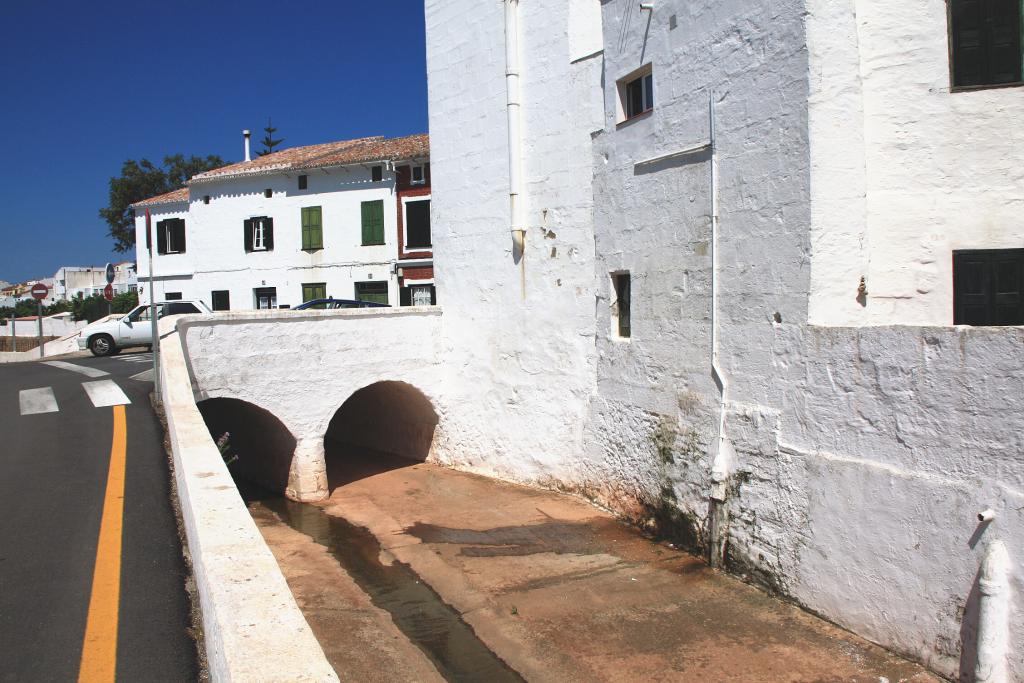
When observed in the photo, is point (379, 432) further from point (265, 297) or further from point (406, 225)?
point (265, 297)

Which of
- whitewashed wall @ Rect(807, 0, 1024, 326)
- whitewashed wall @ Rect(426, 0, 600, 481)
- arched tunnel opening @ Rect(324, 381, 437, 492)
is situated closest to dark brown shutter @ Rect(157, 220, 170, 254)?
arched tunnel opening @ Rect(324, 381, 437, 492)

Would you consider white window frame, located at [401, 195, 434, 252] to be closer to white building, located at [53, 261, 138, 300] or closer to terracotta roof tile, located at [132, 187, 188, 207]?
terracotta roof tile, located at [132, 187, 188, 207]

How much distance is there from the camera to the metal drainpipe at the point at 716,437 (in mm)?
9234

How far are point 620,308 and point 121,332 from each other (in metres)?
15.3

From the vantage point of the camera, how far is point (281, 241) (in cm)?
2706

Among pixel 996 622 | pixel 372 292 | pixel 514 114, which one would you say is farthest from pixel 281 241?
pixel 996 622

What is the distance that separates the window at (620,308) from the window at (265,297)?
1882cm

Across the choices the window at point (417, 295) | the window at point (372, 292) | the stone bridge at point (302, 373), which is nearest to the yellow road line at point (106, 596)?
the stone bridge at point (302, 373)

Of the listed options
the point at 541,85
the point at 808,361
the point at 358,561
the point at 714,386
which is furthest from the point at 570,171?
the point at 358,561

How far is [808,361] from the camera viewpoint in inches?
319

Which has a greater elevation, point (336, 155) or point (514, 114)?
point (336, 155)

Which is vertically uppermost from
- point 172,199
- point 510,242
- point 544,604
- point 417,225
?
point 172,199

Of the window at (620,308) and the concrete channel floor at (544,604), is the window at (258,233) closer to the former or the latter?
the concrete channel floor at (544,604)

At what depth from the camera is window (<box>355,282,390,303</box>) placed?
25672 mm
